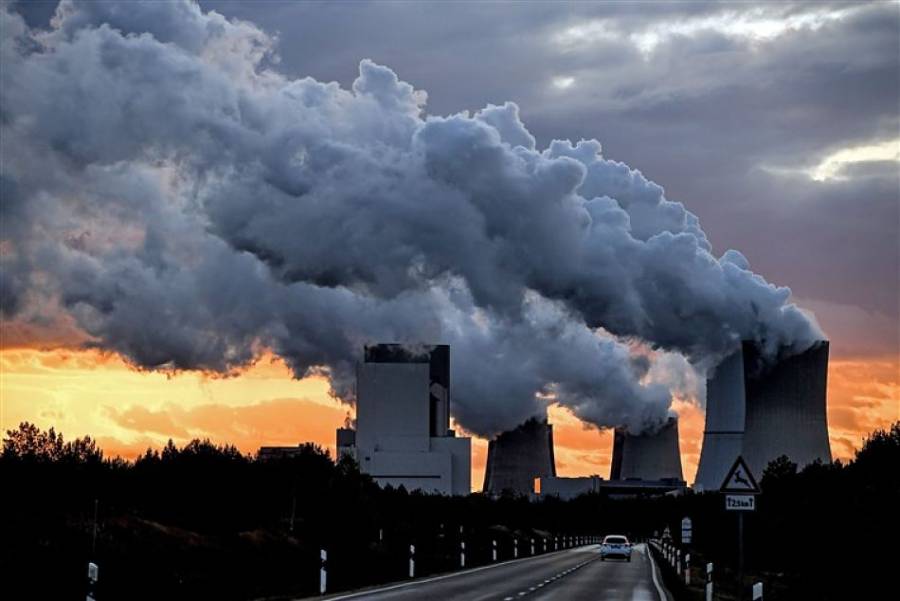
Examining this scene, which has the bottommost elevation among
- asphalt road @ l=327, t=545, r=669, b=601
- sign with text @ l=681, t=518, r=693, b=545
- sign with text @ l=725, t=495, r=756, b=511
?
asphalt road @ l=327, t=545, r=669, b=601

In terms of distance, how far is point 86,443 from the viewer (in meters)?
70.4

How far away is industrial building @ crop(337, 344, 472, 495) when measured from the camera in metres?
122

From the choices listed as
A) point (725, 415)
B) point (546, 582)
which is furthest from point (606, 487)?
point (546, 582)

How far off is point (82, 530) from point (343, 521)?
33825 mm

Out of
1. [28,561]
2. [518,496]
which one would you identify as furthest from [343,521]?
[518,496]

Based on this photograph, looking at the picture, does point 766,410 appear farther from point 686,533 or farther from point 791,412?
point 686,533

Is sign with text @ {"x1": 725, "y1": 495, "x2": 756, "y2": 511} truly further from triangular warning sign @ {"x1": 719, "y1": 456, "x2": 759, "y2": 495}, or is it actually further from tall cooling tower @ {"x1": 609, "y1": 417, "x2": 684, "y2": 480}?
tall cooling tower @ {"x1": 609, "y1": 417, "x2": 684, "y2": 480}

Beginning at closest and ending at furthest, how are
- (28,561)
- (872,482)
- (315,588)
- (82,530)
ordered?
(28,561), (315,588), (82,530), (872,482)

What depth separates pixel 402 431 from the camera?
12488cm

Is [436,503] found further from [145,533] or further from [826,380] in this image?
[145,533]

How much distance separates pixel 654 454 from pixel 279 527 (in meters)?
107

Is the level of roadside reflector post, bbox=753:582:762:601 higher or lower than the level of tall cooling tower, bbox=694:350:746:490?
lower

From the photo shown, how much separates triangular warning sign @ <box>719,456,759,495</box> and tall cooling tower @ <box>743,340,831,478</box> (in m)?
73.3

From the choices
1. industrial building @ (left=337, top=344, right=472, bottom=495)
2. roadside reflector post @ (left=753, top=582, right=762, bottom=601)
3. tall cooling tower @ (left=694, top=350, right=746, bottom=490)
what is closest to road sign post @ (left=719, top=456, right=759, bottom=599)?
roadside reflector post @ (left=753, top=582, right=762, bottom=601)
